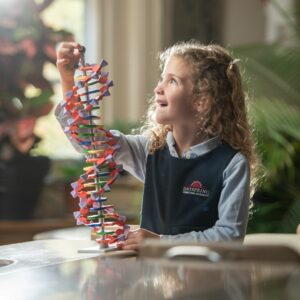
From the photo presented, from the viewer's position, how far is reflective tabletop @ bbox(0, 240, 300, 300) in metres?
0.76

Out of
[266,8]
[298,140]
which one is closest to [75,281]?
[298,140]

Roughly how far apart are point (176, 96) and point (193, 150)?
0.08 metres

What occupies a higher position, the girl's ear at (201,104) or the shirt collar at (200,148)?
the girl's ear at (201,104)

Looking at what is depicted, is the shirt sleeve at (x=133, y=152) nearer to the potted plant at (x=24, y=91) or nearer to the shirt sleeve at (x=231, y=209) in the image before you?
the shirt sleeve at (x=231, y=209)

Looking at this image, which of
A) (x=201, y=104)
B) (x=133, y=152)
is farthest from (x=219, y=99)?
(x=133, y=152)

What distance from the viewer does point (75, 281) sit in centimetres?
84

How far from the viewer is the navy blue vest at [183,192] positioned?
109 cm

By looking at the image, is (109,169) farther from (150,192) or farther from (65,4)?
(65,4)

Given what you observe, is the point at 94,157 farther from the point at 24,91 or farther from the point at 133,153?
the point at 24,91

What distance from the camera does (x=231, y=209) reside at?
41.7 inches

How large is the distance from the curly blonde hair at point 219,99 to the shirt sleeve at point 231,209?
6 centimetres

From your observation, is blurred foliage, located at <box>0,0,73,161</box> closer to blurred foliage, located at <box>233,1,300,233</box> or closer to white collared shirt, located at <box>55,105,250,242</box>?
blurred foliage, located at <box>233,1,300,233</box>

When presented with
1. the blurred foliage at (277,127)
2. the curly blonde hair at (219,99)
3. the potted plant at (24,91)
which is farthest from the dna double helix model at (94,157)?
the potted plant at (24,91)

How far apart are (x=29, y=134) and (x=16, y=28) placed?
461mm
